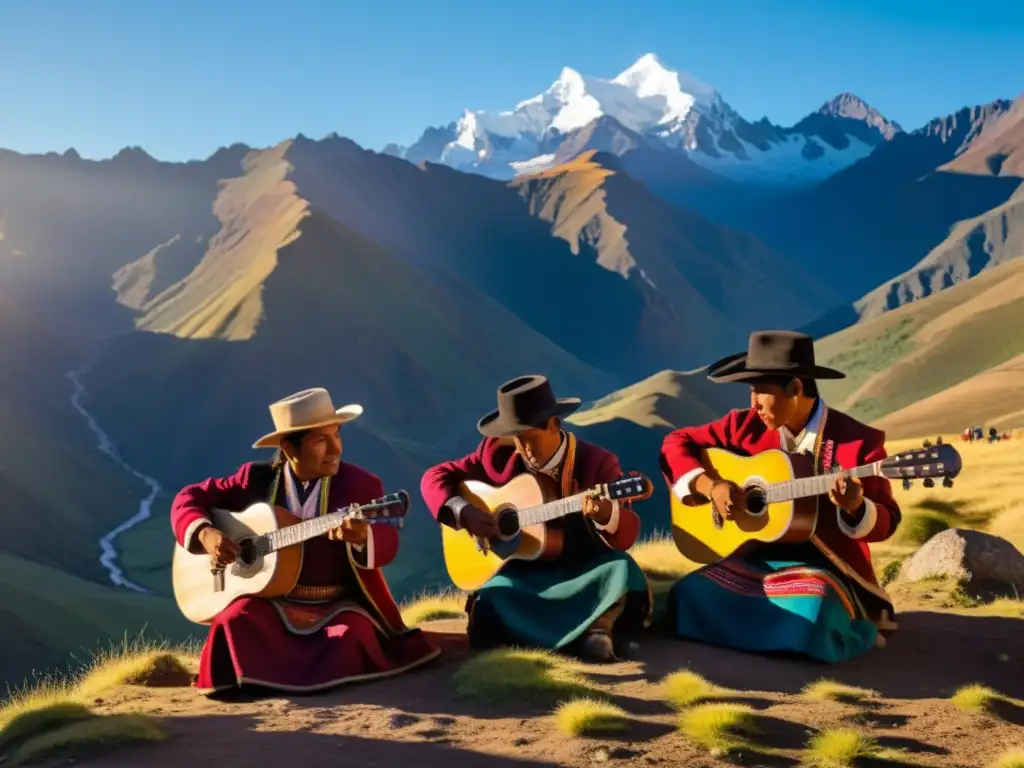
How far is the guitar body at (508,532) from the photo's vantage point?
25.6ft

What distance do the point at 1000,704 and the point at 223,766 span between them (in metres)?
4.92

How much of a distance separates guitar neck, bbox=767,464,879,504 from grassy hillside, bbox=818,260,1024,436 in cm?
8445

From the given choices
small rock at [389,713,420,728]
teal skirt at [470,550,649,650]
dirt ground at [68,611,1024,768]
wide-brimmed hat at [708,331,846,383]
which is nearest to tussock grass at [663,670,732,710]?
dirt ground at [68,611,1024,768]

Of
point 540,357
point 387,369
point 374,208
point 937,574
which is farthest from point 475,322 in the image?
point 937,574

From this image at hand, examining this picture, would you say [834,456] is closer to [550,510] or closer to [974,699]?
[974,699]

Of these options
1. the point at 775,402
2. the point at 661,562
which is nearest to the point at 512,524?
the point at 775,402

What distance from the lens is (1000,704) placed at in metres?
6.78

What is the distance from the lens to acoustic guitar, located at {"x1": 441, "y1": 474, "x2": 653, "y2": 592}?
7668 mm

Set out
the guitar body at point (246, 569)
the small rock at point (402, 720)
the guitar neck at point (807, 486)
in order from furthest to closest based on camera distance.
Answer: the guitar body at point (246, 569)
the guitar neck at point (807, 486)
the small rock at point (402, 720)

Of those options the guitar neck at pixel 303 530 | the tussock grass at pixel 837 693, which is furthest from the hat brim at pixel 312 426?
the tussock grass at pixel 837 693

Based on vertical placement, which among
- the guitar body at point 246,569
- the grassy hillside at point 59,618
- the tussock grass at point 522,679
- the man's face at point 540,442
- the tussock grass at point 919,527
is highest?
the man's face at point 540,442

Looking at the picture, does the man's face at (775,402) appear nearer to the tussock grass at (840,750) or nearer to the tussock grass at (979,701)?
the tussock grass at (979,701)

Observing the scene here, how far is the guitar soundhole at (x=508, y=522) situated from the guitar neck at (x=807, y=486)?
189cm

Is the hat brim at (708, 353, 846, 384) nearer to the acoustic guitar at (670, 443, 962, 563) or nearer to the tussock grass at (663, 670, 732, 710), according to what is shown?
the acoustic guitar at (670, 443, 962, 563)
